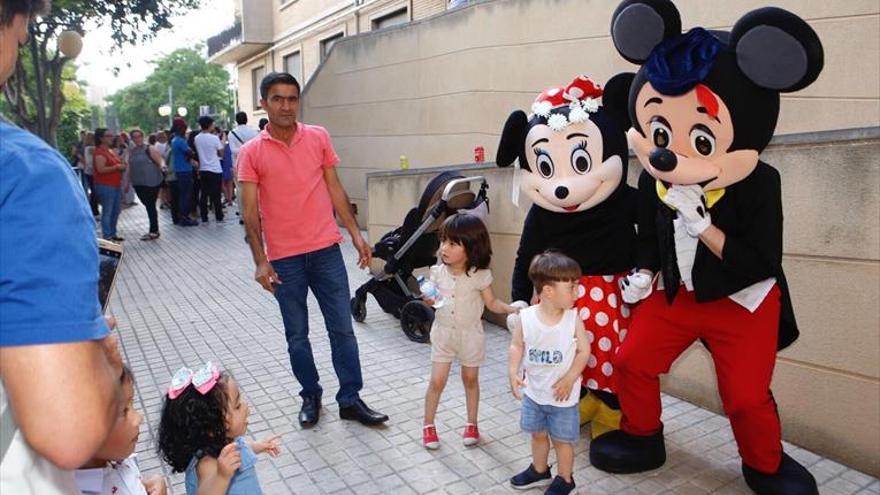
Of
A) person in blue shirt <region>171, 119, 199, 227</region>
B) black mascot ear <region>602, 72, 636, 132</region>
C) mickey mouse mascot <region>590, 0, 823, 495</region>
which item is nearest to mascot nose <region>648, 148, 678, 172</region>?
mickey mouse mascot <region>590, 0, 823, 495</region>

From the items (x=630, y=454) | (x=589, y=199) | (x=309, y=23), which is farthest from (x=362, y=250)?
(x=309, y=23)

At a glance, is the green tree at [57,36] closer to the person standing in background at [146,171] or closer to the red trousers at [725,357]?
the person standing in background at [146,171]

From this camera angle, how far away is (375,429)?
3748mm

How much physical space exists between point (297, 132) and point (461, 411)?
1.93 meters

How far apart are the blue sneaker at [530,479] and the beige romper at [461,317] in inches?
24.0

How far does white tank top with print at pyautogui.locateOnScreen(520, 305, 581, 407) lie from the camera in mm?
2822

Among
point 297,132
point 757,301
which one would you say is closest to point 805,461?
point 757,301

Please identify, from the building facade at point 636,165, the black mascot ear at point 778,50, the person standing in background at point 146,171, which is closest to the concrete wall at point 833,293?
the building facade at point 636,165

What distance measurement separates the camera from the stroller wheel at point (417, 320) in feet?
17.0

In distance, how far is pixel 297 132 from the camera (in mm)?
3656

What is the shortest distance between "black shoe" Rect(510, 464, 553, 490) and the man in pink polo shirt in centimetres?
100

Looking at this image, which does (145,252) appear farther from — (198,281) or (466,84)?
(466,84)

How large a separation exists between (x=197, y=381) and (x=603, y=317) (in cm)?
205

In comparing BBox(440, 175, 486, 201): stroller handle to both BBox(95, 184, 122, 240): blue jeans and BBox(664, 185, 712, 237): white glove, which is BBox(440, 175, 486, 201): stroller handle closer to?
BBox(664, 185, 712, 237): white glove
